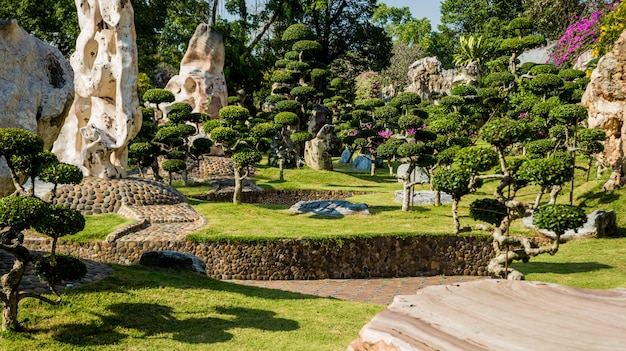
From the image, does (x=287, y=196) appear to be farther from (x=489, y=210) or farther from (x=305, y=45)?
(x=489, y=210)

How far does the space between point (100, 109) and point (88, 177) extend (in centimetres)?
216

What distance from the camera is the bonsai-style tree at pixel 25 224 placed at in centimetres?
553

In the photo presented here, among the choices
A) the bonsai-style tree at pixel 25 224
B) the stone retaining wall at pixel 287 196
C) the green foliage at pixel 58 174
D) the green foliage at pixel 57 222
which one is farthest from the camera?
the stone retaining wall at pixel 287 196

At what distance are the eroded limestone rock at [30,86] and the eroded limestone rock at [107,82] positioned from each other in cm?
820

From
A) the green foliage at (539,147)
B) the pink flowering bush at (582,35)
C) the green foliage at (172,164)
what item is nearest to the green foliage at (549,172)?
the green foliage at (539,147)

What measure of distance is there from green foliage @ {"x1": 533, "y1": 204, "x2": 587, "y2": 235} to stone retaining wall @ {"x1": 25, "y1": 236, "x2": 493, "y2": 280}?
5842 mm

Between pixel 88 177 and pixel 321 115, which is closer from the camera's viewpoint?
pixel 88 177

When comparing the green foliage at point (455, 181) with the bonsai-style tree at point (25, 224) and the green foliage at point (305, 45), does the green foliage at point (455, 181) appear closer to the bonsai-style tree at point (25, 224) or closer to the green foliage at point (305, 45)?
the bonsai-style tree at point (25, 224)

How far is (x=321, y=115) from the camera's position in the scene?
27609 mm

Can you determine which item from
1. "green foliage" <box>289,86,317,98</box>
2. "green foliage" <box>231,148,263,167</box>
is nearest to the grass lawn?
"green foliage" <box>231,148,263,167</box>

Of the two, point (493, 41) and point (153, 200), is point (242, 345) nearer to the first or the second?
point (153, 200)

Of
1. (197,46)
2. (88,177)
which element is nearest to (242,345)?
(88,177)

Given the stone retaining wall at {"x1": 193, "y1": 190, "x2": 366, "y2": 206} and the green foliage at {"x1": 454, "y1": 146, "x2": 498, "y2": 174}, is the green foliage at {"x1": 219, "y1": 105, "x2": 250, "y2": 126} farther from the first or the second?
the green foliage at {"x1": 454, "y1": 146, "x2": 498, "y2": 174}

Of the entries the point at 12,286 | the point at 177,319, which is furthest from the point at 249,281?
the point at 12,286
